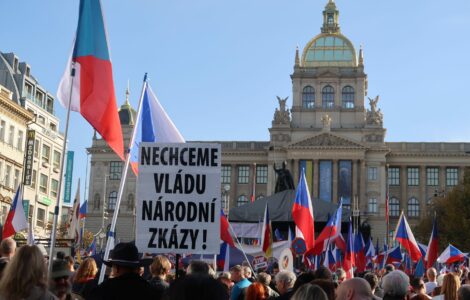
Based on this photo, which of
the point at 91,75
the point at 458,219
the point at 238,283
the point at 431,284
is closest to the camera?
the point at 91,75

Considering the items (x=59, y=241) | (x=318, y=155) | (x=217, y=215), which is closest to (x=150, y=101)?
(x=217, y=215)

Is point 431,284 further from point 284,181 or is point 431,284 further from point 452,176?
point 452,176

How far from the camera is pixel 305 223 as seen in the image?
21.4m

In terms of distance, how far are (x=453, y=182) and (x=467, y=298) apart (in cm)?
9001

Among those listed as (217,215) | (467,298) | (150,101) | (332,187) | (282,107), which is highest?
(282,107)

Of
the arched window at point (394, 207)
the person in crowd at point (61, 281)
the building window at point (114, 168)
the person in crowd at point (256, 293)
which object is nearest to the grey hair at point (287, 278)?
the person in crowd at point (256, 293)

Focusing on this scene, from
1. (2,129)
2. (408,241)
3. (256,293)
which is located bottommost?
(256,293)

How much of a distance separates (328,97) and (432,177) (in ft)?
48.5

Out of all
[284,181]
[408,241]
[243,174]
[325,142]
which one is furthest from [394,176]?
[408,241]

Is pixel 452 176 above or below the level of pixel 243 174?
above

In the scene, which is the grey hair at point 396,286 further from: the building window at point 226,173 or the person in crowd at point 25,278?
the building window at point 226,173

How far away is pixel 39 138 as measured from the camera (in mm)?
66562

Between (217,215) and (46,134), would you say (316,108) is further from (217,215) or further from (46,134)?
(217,215)

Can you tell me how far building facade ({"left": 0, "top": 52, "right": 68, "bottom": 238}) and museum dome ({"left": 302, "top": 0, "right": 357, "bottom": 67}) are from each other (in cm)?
3122
